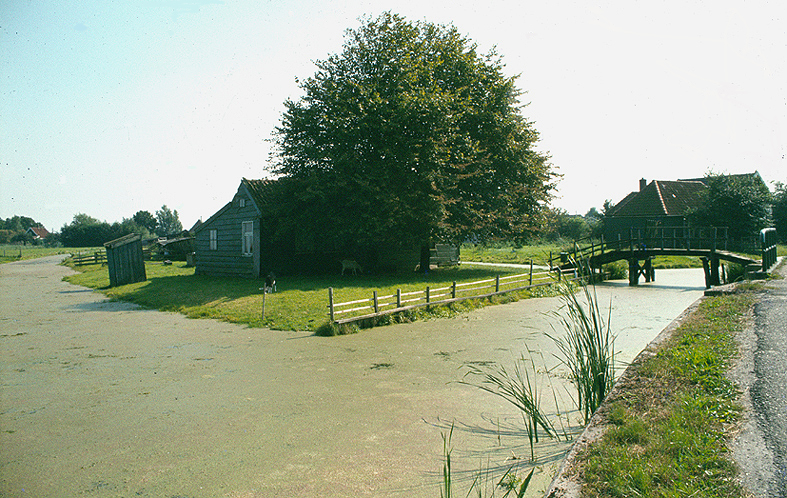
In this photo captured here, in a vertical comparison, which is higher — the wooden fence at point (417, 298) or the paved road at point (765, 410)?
the paved road at point (765, 410)

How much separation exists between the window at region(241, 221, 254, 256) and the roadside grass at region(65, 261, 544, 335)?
1.31 m

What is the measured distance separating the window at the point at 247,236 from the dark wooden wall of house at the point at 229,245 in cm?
16

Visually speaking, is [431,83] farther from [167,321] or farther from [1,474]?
[1,474]

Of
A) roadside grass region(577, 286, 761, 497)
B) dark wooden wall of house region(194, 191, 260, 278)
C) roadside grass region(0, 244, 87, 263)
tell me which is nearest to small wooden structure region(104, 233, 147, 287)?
dark wooden wall of house region(194, 191, 260, 278)

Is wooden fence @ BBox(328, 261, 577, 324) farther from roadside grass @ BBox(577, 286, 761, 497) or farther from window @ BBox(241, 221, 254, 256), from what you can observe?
window @ BBox(241, 221, 254, 256)

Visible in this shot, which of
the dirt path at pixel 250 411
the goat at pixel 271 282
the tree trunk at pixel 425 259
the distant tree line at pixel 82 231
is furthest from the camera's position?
the distant tree line at pixel 82 231

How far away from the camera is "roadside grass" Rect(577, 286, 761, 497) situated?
3.00 meters

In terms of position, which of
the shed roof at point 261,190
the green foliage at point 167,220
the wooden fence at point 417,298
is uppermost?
the green foliage at point 167,220

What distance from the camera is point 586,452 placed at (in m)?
3.51

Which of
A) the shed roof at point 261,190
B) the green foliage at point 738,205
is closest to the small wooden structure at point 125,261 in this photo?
the shed roof at point 261,190

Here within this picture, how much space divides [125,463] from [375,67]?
20121 mm

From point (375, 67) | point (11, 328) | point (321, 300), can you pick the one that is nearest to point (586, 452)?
point (321, 300)

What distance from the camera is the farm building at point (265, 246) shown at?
69.6 feet

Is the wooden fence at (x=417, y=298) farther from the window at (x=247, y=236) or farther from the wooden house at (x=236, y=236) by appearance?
the window at (x=247, y=236)
